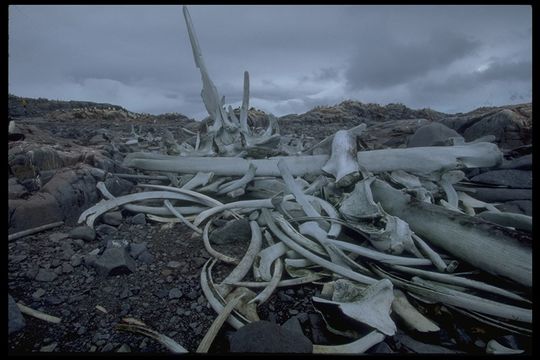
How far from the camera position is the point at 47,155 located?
3.19m

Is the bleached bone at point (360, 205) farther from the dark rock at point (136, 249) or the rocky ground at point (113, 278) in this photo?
the dark rock at point (136, 249)

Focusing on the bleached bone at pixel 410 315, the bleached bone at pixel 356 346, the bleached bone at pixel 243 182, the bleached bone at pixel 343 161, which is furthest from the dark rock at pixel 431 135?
the bleached bone at pixel 356 346

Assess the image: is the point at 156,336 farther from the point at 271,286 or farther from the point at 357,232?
the point at 357,232

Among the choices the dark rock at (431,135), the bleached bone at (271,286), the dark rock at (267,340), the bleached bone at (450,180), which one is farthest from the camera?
the dark rock at (431,135)

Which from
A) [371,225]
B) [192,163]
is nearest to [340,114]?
[192,163]

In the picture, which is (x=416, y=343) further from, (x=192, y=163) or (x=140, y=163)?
(x=140, y=163)

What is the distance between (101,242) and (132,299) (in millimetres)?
794

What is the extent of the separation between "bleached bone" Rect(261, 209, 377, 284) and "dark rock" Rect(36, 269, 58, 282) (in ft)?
4.43

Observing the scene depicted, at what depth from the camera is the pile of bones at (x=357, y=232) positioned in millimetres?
1513

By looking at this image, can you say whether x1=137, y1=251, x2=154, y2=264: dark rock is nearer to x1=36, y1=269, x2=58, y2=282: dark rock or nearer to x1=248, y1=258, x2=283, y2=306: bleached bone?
x1=36, y1=269, x2=58, y2=282: dark rock

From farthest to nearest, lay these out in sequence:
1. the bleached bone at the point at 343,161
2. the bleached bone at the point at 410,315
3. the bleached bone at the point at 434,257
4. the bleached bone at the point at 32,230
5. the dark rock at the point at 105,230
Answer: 1. the bleached bone at the point at 343,161
2. the dark rock at the point at 105,230
3. the bleached bone at the point at 32,230
4. the bleached bone at the point at 434,257
5. the bleached bone at the point at 410,315

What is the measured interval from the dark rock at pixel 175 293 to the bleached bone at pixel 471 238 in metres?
1.50

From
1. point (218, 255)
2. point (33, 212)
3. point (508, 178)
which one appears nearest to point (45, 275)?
point (33, 212)

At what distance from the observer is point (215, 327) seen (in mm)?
1444
